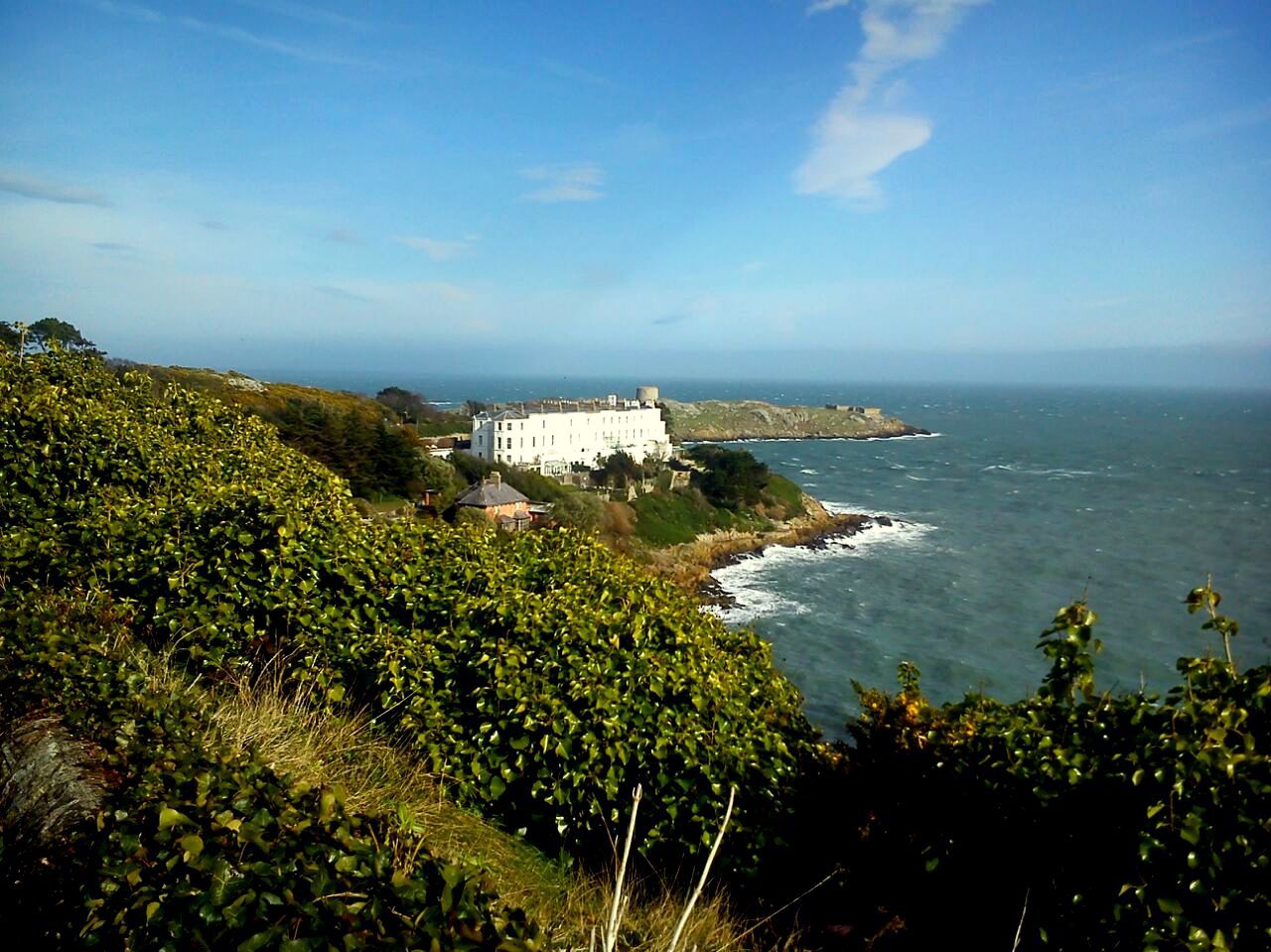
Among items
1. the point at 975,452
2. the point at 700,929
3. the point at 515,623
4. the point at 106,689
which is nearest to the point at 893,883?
the point at 700,929

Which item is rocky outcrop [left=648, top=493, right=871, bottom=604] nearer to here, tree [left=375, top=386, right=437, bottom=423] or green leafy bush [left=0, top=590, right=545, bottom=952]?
tree [left=375, top=386, right=437, bottom=423]

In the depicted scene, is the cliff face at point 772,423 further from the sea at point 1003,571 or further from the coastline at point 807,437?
the sea at point 1003,571

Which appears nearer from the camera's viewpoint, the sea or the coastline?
the sea

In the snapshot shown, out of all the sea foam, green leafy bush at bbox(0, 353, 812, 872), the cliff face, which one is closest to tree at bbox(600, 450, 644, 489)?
the sea foam

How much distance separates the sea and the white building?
15.6m

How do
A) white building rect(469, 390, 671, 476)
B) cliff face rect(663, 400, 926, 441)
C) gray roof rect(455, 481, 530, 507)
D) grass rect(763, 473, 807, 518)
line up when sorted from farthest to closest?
cliff face rect(663, 400, 926, 441)
white building rect(469, 390, 671, 476)
grass rect(763, 473, 807, 518)
gray roof rect(455, 481, 530, 507)

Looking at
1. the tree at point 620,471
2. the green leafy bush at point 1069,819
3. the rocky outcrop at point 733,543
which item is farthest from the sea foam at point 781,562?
the green leafy bush at point 1069,819

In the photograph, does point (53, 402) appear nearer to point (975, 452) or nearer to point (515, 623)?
point (515, 623)

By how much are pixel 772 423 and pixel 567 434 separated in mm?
71735

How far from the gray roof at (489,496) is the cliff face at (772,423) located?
8440 centimetres

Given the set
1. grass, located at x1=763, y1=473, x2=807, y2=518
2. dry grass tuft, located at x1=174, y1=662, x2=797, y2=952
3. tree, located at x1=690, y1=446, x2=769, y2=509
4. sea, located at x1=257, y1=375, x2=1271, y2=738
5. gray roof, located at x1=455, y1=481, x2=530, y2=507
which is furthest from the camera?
grass, located at x1=763, y1=473, x2=807, y2=518

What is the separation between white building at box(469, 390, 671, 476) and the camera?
189 feet

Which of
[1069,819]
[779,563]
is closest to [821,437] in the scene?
[779,563]

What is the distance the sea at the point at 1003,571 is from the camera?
28.7 m
